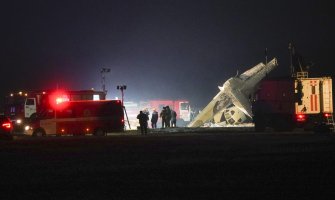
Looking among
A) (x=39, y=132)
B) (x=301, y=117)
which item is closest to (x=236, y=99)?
(x=301, y=117)

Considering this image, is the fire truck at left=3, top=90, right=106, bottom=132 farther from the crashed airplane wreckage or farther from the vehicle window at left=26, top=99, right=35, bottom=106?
the crashed airplane wreckage

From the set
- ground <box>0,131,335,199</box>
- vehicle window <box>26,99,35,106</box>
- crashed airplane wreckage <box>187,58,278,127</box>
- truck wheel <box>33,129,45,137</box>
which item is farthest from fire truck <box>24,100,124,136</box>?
ground <box>0,131,335,199</box>

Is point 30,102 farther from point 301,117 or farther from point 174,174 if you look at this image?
point 174,174

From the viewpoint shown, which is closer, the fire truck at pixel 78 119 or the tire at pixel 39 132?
the fire truck at pixel 78 119

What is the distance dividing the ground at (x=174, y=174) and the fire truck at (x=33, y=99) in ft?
89.2

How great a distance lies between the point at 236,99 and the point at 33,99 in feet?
52.3

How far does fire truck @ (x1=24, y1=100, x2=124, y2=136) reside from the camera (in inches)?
1608

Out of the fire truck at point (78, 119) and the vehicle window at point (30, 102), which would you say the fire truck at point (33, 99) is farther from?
the fire truck at point (78, 119)

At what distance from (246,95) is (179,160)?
34.2 metres

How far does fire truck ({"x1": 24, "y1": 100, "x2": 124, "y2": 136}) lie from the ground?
1786 cm

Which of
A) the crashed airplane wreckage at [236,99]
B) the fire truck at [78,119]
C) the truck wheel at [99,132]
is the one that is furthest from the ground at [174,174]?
the crashed airplane wreckage at [236,99]

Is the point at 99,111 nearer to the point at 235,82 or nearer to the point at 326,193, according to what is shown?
the point at 235,82

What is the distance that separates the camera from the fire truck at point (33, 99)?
49844mm

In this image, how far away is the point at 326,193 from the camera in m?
11.8
